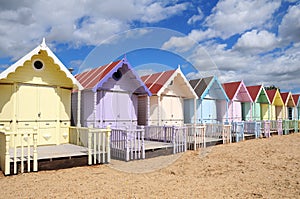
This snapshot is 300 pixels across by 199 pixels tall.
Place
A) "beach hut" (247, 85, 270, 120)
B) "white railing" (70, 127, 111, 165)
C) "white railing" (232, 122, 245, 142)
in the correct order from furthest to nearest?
"beach hut" (247, 85, 270, 120)
"white railing" (232, 122, 245, 142)
"white railing" (70, 127, 111, 165)

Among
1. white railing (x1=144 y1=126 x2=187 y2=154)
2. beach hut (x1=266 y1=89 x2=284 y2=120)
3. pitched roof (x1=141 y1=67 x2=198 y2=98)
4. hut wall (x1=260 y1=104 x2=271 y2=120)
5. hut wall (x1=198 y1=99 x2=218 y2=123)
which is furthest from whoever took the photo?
beach hut (x1=266 y1=89 x2=284 y2=120)

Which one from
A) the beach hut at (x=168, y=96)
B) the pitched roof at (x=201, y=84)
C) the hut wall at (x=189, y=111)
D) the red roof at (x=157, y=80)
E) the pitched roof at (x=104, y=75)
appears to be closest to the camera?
the pitched roof at (x=104, y=75)

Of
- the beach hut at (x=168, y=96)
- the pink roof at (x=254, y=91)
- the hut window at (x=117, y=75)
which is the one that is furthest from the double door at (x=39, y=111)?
the pink roof at (x=254, y=91)

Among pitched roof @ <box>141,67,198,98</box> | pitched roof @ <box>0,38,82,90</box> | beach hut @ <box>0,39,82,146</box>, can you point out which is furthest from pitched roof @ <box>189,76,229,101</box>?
pitched roof @ <box>0,38,82,90</box>

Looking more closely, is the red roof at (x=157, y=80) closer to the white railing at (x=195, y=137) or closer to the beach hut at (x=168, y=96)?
the beach hut at (x=168, y=96)

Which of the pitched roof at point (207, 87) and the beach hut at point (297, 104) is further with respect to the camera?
the beach hut at point (297, 104)

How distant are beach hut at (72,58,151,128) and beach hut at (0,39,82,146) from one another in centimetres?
100

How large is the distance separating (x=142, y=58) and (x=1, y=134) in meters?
5.74

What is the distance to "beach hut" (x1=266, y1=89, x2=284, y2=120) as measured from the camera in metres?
26.1

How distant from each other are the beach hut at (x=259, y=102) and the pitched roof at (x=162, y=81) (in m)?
9.19

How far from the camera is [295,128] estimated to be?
955 inches

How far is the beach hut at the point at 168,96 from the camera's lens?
15.2 m

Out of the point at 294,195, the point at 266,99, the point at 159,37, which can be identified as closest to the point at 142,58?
the point at 159,37

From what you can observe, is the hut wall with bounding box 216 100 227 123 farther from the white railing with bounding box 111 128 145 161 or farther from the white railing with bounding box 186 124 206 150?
the white railing with bounding box 111 128 145 161
